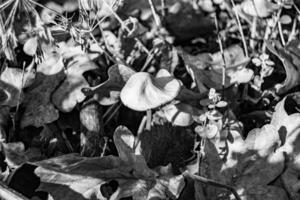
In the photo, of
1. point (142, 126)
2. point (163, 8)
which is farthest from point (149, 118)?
point (163, 8)

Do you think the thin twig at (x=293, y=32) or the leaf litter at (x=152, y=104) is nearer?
the leaf litter at (x=152, y=104)

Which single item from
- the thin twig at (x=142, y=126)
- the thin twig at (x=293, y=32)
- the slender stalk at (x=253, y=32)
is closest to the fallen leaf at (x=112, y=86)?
the thin twig at (x=142, y=126)

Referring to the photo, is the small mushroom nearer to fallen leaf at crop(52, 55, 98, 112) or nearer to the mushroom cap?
the mushroom cap

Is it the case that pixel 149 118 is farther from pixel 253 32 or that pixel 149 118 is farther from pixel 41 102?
pixel 253 32

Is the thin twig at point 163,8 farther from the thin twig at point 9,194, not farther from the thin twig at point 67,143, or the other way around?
the thin twig at point 9,194

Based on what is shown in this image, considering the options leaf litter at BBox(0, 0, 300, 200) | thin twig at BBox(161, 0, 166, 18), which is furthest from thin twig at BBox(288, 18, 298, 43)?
thin twig at BBox(161, 0, 166, 18)

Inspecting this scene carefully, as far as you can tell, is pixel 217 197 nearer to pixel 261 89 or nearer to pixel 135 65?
pixel 261 89

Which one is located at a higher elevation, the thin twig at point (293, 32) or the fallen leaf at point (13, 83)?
the fallen leaf at point (13, 83)
